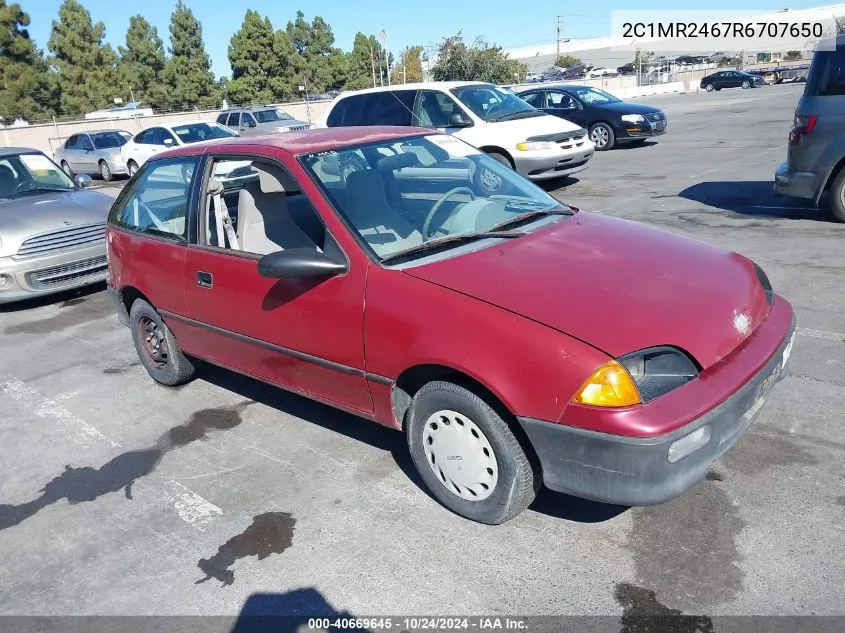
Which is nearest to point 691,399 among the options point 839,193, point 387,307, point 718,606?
point 718,606

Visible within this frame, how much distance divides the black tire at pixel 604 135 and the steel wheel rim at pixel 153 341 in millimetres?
14175

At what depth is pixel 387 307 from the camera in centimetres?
319

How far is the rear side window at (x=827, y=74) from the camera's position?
7.43 meters

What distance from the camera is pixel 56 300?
8.07 meters

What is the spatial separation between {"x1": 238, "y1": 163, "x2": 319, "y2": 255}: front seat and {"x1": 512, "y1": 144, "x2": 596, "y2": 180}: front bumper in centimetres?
735

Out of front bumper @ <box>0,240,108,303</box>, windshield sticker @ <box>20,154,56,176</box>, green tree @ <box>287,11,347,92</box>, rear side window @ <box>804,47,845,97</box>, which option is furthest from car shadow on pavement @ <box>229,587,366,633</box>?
green tree @ <box>287,11,347,92</box>

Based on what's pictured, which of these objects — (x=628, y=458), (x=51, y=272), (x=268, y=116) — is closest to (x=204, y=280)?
(x=628, y=458)

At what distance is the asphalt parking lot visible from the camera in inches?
109

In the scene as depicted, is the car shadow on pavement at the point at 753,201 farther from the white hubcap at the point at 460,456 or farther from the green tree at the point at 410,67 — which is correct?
the green tree at the point at 410,67

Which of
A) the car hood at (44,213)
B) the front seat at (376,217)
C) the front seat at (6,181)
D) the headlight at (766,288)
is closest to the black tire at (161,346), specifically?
the front seat at (376,217)

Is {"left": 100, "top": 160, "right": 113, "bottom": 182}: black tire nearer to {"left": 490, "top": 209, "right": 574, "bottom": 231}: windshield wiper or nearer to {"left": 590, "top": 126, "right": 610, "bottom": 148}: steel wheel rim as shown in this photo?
{"left": 590, "top": 126, "right": 610, "bottom": 148}: steel wheel rim

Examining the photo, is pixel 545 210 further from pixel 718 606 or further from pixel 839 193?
pixel 839 193

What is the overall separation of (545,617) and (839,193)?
23.2ft

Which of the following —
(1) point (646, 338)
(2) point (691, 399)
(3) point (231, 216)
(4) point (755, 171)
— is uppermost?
(3) point (231, 216)
